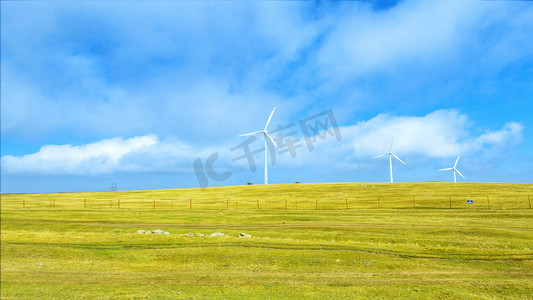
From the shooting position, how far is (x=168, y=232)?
3306 cm

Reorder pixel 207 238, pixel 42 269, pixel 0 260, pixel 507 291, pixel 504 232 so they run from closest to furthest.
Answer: pixel 507 291 < pixel 42 269 < pixel 0 260 < pixel 207 238 < pixel 504 232

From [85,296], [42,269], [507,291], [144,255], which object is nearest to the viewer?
[85,296]

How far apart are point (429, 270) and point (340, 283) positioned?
6.22 m

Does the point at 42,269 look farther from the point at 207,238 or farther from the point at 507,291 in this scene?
the point at 507,291

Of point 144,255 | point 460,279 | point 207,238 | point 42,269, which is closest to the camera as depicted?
point 460,279

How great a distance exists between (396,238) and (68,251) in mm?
25647

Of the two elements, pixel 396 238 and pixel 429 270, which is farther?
pixel 396 238

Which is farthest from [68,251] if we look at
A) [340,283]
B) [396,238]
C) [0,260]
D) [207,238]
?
[396,238]

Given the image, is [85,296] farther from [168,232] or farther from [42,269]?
[168,232]

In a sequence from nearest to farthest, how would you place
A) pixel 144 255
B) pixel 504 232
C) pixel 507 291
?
pixel 507 291 → pixel 144 255 → pixel 504 232

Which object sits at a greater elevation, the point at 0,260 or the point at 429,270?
the point at 0,260

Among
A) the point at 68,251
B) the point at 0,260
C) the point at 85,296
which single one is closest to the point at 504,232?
the point at 85,296

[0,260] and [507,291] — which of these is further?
[0,260]

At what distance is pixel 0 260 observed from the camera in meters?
20.5
